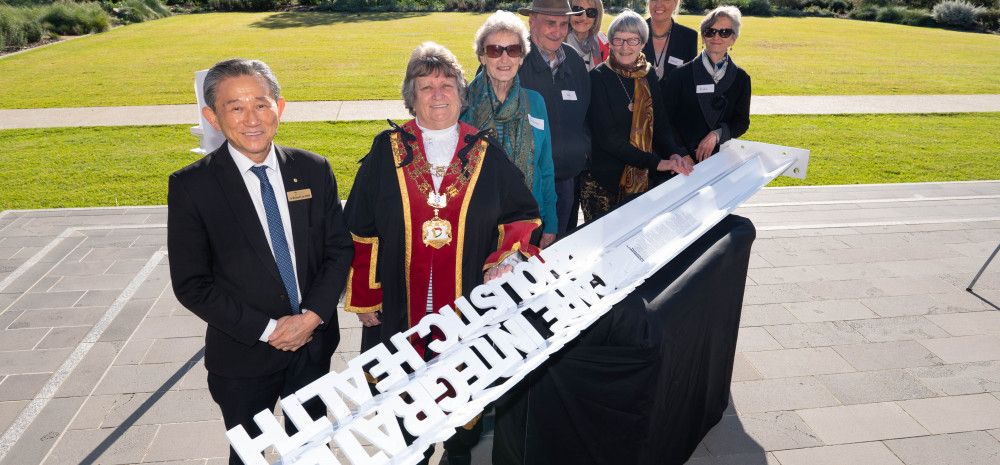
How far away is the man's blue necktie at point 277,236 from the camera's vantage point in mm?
2506

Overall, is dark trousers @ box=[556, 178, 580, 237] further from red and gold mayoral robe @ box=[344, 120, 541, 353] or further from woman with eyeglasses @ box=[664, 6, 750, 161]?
red and gold mayoral robe @ box=[344, 120, 541, 353]

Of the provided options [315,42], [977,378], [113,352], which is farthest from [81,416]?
[315,42]

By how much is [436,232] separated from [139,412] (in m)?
2.37

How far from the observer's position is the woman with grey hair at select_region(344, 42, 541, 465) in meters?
2.80

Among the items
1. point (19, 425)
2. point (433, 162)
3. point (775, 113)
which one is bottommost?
point (19, 425)

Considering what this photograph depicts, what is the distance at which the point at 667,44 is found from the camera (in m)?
5.27

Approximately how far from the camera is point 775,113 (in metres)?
12.1

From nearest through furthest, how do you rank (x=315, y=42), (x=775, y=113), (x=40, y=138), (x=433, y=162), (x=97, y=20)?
1. (x=433, y=162)
2. (x=40, y=138)
3. (x=775, y=113)
4. (x=315, y=42)
5. (x=97, y=20)

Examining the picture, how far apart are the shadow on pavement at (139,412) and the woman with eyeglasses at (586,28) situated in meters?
3.46

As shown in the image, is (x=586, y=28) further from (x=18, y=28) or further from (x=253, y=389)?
(x=18, y=28)

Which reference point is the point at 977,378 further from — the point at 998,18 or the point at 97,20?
the point at 998,18

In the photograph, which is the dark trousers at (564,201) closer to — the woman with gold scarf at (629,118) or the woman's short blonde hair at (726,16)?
the woman with gold scarf at (629,118)

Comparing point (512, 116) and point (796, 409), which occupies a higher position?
point (512, 116)

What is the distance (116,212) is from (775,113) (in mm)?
10685
